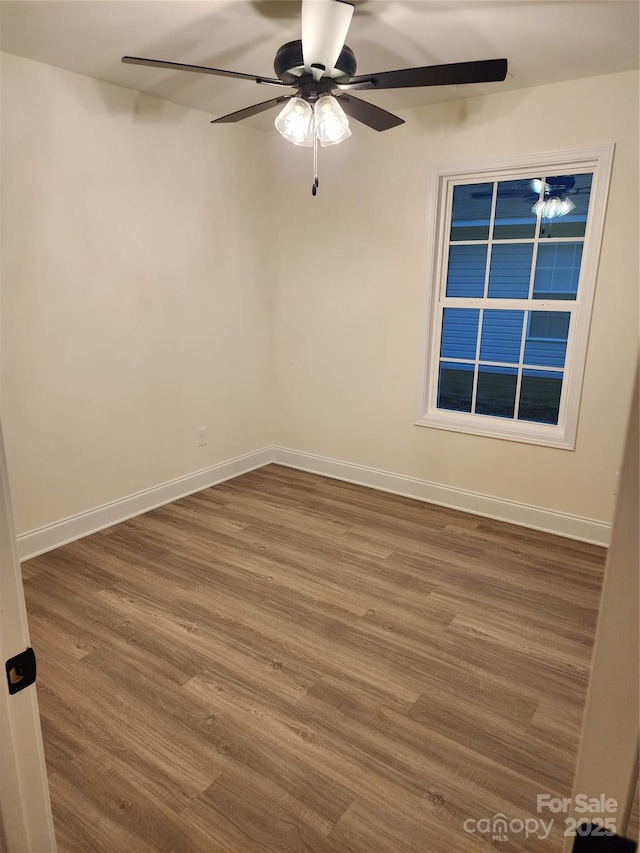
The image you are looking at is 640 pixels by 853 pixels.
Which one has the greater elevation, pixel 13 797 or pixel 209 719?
pixel 13 797

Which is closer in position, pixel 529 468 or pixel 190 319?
pixel 529 468

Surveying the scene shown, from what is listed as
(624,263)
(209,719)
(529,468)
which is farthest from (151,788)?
(624,263)

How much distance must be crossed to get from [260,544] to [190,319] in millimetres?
1686

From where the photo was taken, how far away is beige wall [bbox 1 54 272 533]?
2.87 m

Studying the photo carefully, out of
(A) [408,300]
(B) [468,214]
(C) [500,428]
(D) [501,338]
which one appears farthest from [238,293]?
(D) [501,338]

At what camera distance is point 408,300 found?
12.4ft

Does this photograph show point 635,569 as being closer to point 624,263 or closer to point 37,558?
point 624,263

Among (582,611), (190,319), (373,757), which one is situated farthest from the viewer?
(190,319)

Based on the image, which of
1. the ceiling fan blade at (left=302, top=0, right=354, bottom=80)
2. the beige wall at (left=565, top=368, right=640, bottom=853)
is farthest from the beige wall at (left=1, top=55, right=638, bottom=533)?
the beige wall at (left=565, top=368, right=640, bottom=853)

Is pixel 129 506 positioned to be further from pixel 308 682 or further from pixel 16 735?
pixel 16 735

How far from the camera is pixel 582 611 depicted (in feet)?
8.79

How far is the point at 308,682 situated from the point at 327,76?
2.48 m

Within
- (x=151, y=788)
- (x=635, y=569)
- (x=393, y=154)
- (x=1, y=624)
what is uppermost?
(x=393, y=154)

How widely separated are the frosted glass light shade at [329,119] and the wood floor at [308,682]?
219 centimetres
